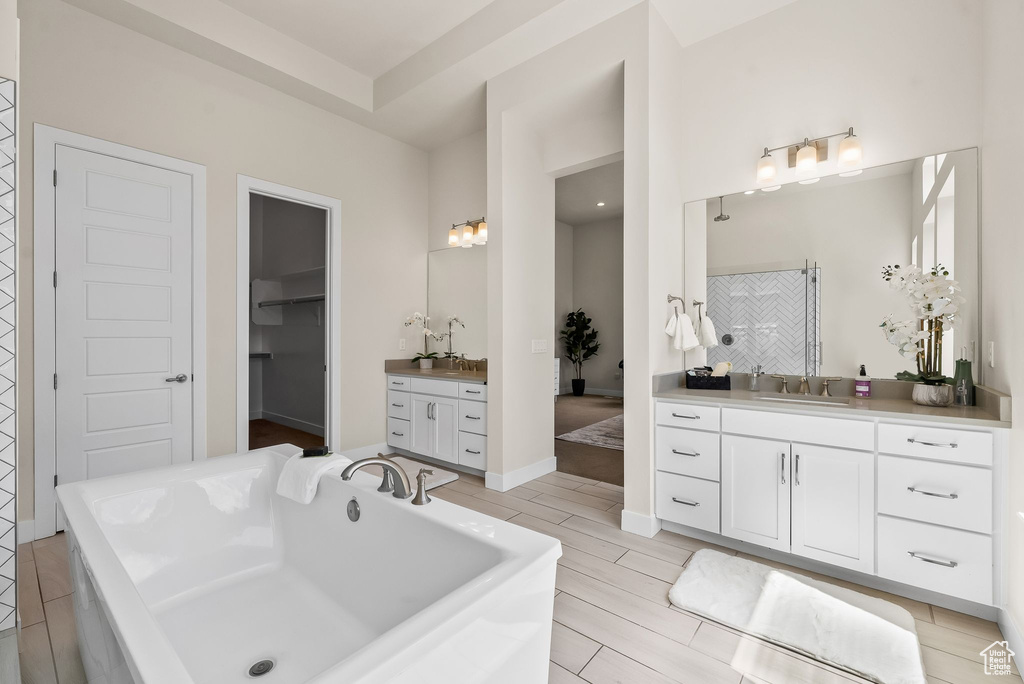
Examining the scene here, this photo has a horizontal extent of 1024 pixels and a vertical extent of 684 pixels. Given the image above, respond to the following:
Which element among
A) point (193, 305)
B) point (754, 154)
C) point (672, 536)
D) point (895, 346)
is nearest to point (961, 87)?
point (754, 154)

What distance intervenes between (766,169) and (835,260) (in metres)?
0.65

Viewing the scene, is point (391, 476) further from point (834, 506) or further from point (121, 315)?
point (121, 315)

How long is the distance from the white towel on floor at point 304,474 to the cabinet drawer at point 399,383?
2.14 meters

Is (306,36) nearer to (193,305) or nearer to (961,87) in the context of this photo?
(193,305)

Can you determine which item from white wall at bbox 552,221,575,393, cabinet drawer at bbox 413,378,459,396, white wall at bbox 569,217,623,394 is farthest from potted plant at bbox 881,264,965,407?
white wall at bbox 552,221,575,393

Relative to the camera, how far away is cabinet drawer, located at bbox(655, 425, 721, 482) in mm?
2523

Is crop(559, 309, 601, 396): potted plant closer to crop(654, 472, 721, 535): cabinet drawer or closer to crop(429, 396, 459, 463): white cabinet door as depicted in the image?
crop(429, 396, 459, 463): white cabinet door

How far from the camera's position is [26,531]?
2.59m

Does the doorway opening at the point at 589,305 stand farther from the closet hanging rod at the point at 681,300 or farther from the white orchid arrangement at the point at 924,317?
the white orchid arrangement at the point at 924,317

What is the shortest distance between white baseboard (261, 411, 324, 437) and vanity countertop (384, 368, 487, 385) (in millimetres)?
1498

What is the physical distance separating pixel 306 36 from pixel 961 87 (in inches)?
154

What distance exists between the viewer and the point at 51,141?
2627 mm

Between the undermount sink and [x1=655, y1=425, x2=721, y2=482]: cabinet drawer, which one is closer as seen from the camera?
the undermount sink

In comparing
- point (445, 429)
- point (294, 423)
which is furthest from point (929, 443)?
point (294, 423)
